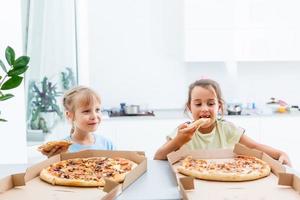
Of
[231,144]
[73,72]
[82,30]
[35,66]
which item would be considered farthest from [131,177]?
[82,30]

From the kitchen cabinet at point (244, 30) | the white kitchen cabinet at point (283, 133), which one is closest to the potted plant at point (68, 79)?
the kitchen cabinet at point (244, 30)

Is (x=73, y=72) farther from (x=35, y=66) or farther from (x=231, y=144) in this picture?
(x=231, y=144)

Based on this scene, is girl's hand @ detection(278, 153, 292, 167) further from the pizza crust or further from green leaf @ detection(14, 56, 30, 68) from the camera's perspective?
green leaf @ detection(14, 56, 30, 68)

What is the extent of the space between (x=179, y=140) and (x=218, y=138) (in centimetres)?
41

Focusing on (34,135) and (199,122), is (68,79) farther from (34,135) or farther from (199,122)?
(199,122)

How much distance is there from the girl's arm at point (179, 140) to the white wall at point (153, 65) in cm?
259

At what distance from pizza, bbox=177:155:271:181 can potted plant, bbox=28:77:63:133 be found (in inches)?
57.4

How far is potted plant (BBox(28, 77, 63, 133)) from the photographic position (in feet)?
8.89

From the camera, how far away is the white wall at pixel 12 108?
7.30 feet

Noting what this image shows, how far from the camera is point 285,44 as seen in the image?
12.7 ft

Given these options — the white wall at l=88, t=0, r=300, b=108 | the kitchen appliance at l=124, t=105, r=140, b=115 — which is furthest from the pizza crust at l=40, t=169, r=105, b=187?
the white wall at l=88, t=0, r=300, b=108

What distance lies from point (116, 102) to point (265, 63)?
5.03 ft

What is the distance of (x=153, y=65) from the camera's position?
420 cm

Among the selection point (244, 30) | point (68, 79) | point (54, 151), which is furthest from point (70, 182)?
point (244, 30)
